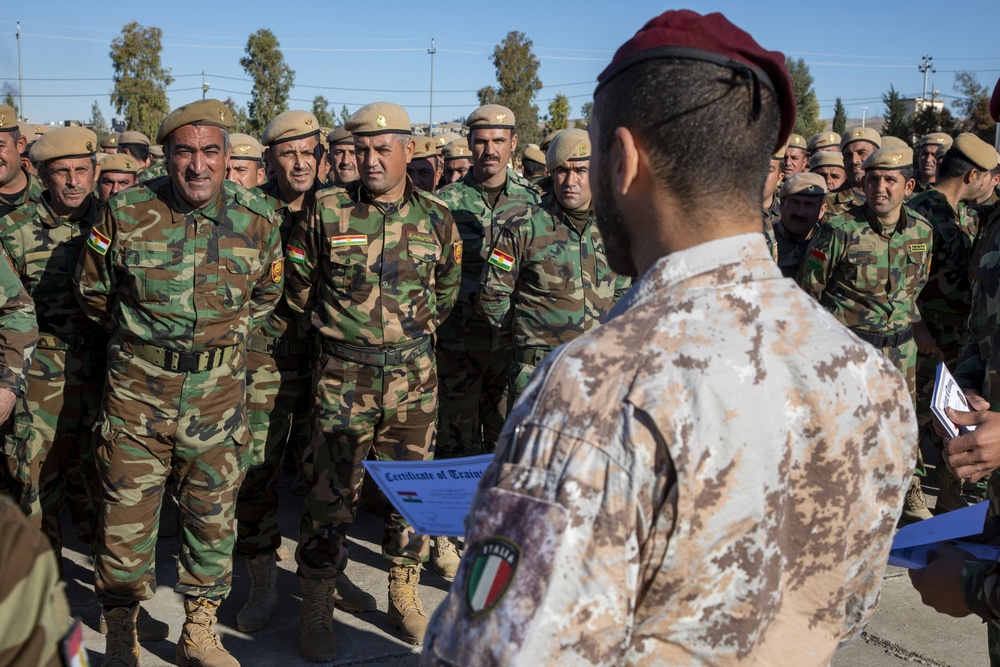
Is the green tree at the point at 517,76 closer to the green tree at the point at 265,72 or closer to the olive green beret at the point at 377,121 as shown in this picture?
the green tree at the point at 265,72

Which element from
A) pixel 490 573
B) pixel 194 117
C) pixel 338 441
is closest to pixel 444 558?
pixel 338 441

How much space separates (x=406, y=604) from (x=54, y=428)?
2.00m

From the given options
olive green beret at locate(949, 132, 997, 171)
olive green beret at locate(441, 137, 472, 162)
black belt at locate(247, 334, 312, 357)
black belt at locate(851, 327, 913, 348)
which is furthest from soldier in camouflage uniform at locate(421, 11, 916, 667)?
olive green beret at locate(441, 137, 472, 162)

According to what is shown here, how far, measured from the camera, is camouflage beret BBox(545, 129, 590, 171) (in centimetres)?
494

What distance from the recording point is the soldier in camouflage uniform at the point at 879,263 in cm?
582

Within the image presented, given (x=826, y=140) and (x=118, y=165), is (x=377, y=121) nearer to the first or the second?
(x=118, y=165)

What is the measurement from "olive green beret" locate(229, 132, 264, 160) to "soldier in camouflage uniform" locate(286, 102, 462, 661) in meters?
2.11

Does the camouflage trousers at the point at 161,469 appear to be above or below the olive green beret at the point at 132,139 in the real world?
below

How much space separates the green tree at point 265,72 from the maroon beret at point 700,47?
35569 millimetres

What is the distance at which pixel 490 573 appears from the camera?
3.44ft

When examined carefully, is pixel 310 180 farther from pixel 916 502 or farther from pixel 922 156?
pixel 922 156

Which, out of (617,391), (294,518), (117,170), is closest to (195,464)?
(294,518)

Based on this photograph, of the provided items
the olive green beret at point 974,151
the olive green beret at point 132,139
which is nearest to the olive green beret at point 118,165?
the olive green beret at point 132,139

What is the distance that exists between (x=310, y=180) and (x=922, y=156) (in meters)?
6.67
